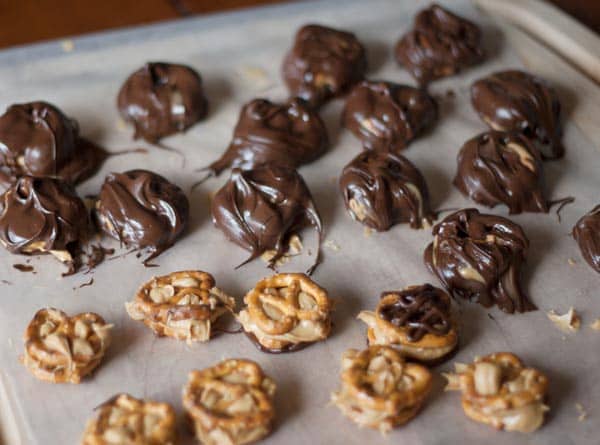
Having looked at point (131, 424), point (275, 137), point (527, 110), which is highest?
point (527, 110)

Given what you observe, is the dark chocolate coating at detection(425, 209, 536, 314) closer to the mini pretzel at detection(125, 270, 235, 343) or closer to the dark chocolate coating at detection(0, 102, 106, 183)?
the mini pretzel at detection(125, 270, 235, 343)

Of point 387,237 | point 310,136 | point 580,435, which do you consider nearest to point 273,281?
point 387,237

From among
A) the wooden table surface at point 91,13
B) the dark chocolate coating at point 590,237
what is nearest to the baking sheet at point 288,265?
the dark chocolate coating at point 590,237

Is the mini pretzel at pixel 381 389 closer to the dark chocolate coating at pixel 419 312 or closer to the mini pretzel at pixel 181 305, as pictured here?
the dark chocolate coating at pixel 419 312

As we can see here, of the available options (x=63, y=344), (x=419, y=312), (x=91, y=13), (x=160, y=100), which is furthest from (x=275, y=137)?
(x=91, y=13)

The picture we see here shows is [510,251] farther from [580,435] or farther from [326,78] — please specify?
[326,78]

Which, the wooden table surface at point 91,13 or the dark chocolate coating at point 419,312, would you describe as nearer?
the dark chocolate coating at point 419,312

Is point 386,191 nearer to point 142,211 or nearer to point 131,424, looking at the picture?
point 142,211
